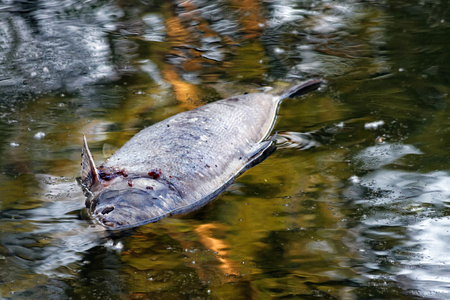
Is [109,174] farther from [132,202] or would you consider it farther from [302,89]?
[302,89]

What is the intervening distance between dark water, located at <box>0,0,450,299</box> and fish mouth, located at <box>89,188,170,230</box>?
0.08m

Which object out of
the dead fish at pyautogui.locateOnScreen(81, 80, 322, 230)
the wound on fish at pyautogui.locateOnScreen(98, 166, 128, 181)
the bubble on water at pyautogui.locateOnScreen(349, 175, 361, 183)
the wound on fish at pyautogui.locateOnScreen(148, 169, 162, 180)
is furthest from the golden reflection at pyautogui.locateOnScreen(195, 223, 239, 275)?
the bubble on water at pyautogui.locateOnScreen(349, 175, 361, 183)

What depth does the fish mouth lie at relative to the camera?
3439mm

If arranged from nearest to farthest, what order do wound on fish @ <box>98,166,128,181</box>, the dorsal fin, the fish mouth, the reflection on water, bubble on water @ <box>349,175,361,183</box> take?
the reflection on water, the fish mouth, the dorsal fin, wound on fish @ <box>98,166,128,181</box>, bubble on water @ <box>349,175,361,183</box>

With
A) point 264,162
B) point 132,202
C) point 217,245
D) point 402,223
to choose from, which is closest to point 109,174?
point 132,202

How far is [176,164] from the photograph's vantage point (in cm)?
391

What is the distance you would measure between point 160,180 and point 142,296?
0.95 metres

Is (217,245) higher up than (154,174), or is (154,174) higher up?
(154,174)

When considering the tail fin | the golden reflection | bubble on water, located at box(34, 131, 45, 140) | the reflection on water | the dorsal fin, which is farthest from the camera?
the tail fin

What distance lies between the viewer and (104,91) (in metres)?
5.91

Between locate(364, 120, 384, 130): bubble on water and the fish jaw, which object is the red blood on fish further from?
locate(364, 120, 384, 130): bubble on water

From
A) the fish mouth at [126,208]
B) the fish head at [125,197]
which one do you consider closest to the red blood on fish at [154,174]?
the fish head at [125,197]

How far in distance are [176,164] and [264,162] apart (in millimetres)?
839

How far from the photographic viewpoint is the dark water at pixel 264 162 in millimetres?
3135
